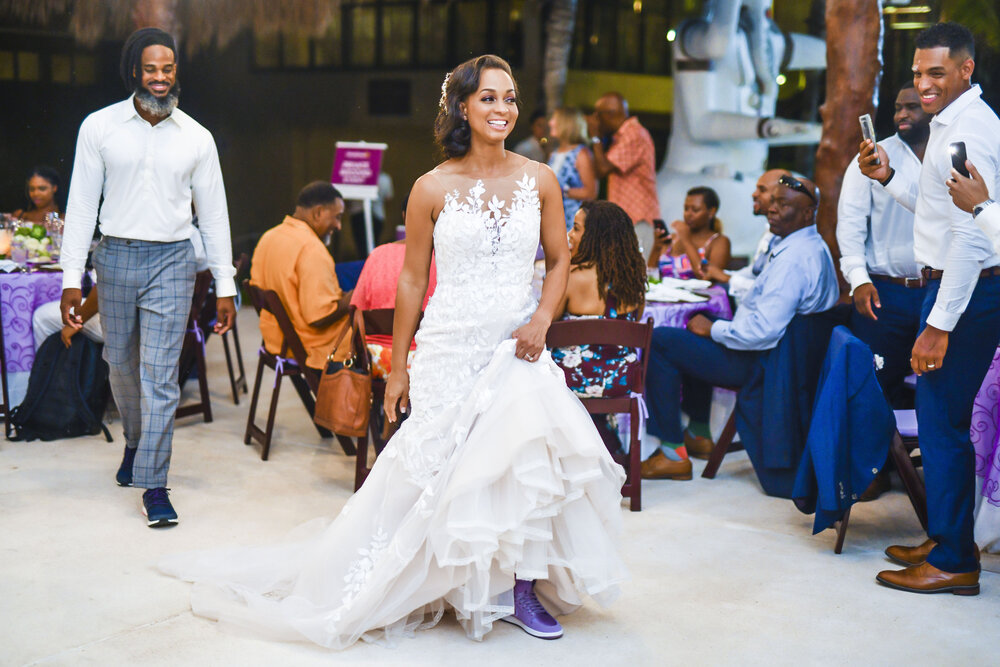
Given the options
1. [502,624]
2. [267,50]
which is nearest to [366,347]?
[502,624]

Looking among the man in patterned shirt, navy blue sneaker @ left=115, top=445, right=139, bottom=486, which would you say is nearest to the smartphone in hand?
navy blue sneaker @ left=115, top=445, right=139, bottom=486

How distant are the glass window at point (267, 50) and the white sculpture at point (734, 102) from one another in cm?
358

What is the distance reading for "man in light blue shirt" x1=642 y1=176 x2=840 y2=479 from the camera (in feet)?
14.9

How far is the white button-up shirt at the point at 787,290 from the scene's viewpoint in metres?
4.54

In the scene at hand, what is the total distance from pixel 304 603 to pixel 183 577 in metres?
0.60

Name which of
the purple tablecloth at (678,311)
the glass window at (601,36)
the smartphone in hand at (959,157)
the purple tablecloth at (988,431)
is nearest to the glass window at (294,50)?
the glass window at (601,36)

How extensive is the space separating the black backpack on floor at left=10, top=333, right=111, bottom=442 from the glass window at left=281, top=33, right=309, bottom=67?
186 inches

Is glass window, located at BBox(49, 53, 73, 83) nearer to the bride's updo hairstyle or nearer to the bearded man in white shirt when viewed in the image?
the bearded man in white shirt

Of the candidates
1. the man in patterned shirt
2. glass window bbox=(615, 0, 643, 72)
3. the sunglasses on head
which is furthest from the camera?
glass window bbox=(615, 0, 643, 72)

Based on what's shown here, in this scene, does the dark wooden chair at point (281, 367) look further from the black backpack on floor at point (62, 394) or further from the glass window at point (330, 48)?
the glass window at point (330, 48)

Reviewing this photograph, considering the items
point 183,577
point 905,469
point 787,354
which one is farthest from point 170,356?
point 905,469

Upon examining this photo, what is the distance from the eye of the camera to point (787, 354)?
4531 millimetres

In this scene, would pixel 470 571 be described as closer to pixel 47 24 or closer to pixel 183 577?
pixel 183 577

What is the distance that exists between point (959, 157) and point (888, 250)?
132 cm
